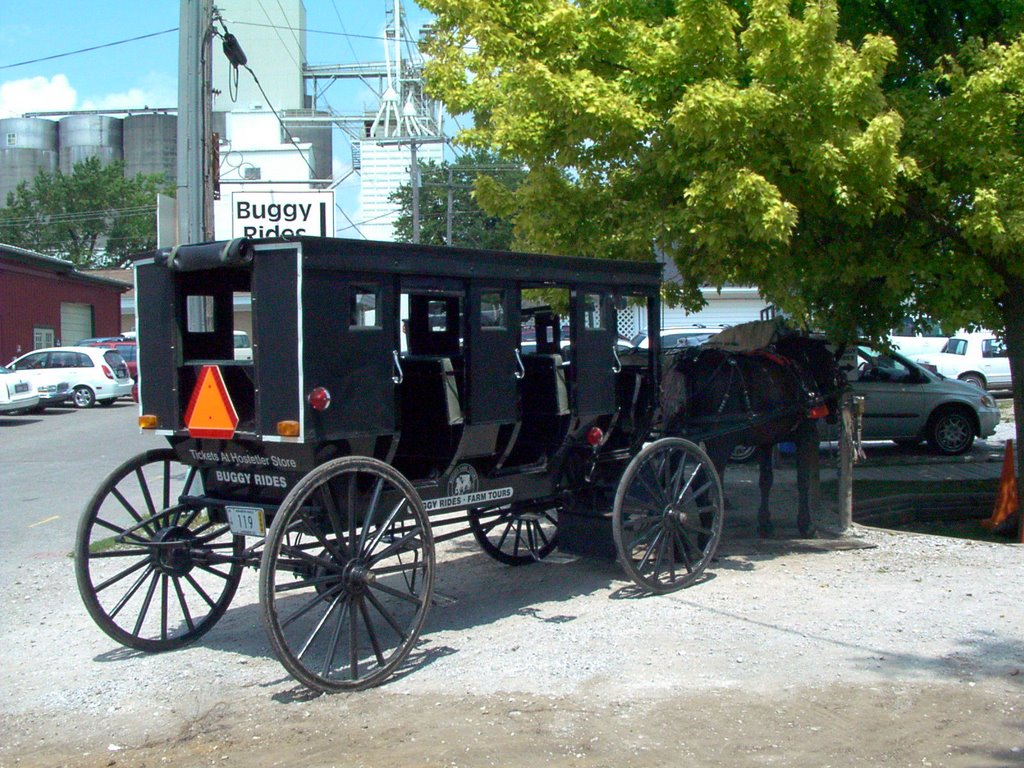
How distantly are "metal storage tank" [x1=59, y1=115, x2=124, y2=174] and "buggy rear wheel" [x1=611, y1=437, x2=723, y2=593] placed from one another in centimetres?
8039

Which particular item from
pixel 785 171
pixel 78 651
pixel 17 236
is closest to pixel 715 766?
pixel 78 651

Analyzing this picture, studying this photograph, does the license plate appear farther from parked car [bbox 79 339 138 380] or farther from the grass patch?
parked car [bbox 79 339 138 380]

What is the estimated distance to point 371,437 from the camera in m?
6.36

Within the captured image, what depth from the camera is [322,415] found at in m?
6.07

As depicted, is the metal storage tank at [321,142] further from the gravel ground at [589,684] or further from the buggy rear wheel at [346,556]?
the buggy rear wheel at [346,556]

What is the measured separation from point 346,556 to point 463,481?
3.76ft

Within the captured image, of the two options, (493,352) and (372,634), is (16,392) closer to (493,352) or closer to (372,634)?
(493,352)

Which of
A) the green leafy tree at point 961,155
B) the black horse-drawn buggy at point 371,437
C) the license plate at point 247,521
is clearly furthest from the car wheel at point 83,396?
the license plate at point 247,521

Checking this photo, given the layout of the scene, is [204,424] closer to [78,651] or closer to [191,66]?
[78,651]

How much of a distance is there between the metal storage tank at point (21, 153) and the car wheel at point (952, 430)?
76.8m

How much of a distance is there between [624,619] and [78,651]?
3662 millimetres

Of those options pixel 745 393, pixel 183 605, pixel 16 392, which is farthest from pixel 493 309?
pixel 16 392

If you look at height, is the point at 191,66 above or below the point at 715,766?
above

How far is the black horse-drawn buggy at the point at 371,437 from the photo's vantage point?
6047 mm
